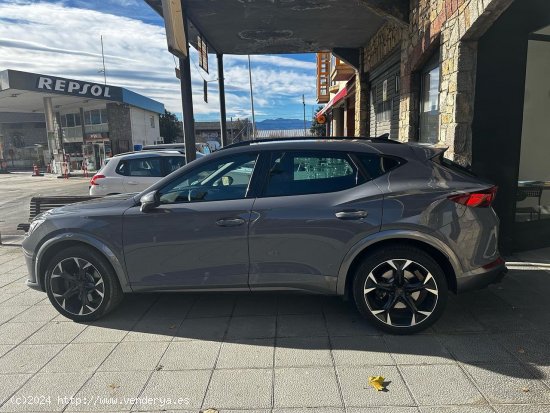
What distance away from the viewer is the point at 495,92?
5043 mm

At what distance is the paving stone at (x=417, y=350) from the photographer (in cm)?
306

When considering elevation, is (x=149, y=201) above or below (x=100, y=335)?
above

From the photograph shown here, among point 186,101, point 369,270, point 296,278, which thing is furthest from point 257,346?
point 186,101

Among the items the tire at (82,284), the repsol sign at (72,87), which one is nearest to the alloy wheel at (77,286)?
the tire at (82,284)

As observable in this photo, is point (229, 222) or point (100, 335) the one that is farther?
point (100, 335)

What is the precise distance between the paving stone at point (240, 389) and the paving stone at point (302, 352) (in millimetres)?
199

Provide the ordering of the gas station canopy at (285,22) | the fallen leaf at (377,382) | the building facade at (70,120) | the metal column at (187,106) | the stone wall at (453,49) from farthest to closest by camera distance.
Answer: the building facade at (70,120) < the metal column at (187,106) < the gas station canopy at (285,22) < the stone wall at (453,49) < the fallen leaf at (377,382)

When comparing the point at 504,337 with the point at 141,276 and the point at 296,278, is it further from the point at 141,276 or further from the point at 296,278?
the point at 141,276

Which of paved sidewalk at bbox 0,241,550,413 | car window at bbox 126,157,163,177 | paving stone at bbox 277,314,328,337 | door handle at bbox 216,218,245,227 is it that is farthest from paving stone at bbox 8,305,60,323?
car window at bbox 126,157,163,177

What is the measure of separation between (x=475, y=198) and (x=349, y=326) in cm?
155

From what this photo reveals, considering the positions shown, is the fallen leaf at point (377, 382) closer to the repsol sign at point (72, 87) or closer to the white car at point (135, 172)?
the white car at point (135, 172)

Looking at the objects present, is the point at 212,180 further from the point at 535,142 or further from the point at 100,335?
the point at 535,142

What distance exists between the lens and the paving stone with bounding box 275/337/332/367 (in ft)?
10.1

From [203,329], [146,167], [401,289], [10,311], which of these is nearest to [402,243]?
[401,289]
